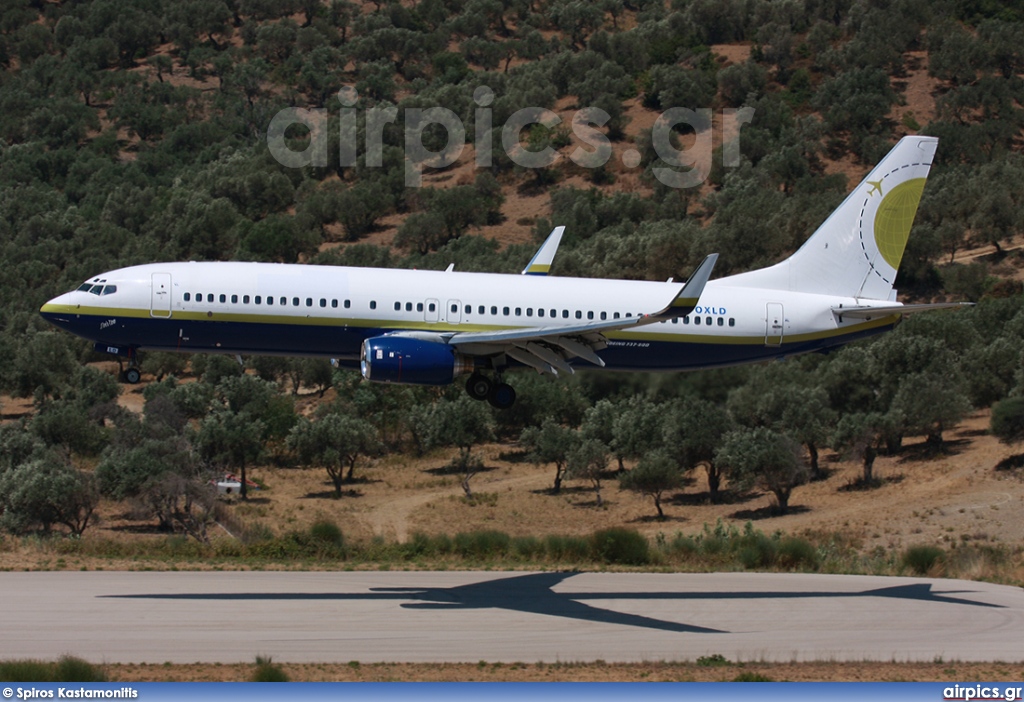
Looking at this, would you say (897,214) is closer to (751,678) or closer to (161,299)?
(751,678)

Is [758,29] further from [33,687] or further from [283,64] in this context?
[33,687]

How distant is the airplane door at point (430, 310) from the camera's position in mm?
37500

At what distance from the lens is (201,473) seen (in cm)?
7338

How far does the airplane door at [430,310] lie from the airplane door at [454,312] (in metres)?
0.36

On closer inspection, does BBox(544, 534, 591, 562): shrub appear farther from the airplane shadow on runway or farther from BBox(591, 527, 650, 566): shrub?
the airplane shadow on runway

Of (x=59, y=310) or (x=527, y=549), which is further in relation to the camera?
(x=527, y=549)

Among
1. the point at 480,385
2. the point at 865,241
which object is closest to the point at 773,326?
the point at 865,241

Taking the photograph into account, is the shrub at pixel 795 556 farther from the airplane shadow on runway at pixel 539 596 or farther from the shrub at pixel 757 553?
the airplane shadow on runway at pixel 539 596

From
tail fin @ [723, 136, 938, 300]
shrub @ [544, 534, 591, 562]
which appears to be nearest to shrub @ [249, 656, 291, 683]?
tail fin @ [723, 136, 938, 300]

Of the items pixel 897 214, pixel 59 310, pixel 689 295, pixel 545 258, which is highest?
pixel 897 214

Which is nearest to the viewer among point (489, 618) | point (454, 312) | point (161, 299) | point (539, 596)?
point (489, 618)

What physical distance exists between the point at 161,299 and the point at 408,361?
7.77m

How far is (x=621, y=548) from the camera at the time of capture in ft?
158

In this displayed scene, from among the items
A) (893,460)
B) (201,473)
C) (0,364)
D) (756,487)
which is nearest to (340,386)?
(201,473)
